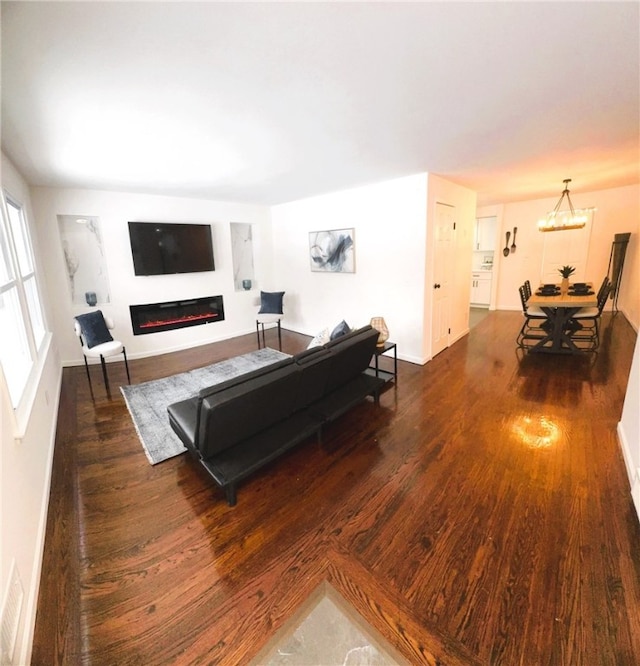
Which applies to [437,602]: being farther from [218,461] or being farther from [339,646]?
[218,461]

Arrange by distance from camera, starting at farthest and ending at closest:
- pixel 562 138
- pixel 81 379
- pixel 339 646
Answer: pixel 81 379, pixel 562 138, pixel 339 646

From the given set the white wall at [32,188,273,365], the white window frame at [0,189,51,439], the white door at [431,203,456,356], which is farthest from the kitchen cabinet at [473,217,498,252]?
the white window frame at [0,189,51,439]

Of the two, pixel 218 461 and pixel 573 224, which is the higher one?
pixel 573 224

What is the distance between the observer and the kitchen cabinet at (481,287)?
304 inches

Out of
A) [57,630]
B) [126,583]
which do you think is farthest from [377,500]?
[57,630]

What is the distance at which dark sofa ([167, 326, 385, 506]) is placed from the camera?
6.25ft

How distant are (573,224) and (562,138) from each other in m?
2.56

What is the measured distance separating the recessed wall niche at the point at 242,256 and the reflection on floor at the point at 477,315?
4599 millimetres

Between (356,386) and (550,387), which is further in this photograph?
(550,387)

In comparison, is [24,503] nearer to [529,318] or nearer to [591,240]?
[529,318]

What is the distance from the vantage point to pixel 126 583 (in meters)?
1.55

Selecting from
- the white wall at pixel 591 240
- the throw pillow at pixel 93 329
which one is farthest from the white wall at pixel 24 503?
the white wall at pixel 591 240

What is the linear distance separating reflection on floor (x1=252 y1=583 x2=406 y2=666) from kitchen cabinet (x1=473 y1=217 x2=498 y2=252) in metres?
8.24

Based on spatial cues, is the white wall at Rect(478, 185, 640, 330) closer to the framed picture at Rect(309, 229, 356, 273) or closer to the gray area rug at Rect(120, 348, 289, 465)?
the framed picture at Rect(309, 229, 356, 273)
